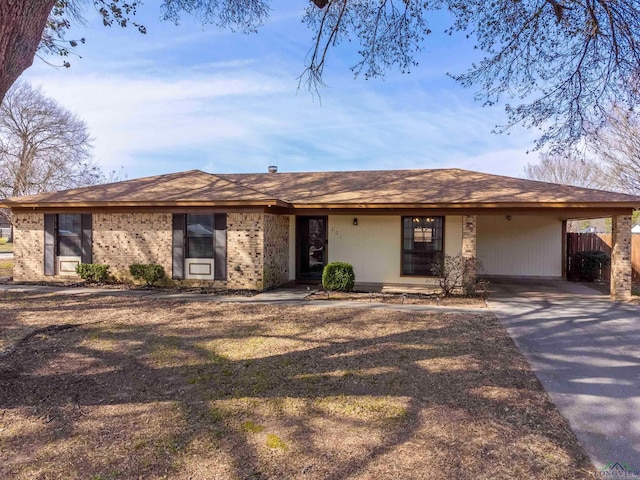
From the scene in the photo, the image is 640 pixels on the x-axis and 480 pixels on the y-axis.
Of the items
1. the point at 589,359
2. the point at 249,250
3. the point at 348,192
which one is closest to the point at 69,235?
the point at 249,250

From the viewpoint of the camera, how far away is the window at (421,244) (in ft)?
37.4

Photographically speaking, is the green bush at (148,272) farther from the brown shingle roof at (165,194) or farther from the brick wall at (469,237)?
the brick wall at (469,237)

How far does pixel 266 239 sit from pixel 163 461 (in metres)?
8.34

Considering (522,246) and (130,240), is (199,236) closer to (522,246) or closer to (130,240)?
(130,240)

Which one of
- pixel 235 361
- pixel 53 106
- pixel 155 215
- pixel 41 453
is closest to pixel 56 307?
pixel 155 215

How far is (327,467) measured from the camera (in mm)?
2842

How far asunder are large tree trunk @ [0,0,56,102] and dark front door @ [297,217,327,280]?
380 inches

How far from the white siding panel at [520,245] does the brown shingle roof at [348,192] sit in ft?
9.43

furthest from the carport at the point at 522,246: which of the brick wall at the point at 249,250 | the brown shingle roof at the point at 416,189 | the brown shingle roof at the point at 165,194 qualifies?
the brown shingle roof at the point at 165,194

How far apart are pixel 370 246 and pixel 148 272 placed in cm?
641

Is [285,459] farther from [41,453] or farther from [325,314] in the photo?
[325,314]

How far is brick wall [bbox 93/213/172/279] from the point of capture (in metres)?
11.7

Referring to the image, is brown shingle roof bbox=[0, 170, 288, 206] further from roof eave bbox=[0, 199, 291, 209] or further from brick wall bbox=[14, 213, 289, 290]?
brick wall bbox=[14, 213, 289, 290]

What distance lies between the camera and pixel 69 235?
40.8ft
